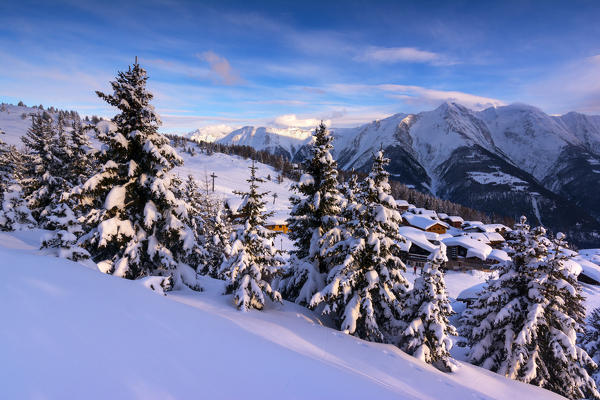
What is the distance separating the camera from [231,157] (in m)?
150

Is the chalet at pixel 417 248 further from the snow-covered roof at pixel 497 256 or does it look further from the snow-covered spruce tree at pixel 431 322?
the snow-covered spruce tree at pixel 431 322

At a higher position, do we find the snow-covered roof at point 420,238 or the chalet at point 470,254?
the snow-covered roof at point 420,238

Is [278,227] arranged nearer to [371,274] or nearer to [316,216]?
[316,216]

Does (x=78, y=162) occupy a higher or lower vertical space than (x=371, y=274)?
higher

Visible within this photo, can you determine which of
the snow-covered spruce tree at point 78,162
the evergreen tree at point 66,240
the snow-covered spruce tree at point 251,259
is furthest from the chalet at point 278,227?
the evergreen tree at point 66,240

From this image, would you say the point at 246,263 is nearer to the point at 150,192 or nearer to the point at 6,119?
the point at 150,192

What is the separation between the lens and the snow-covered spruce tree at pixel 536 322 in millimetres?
12539

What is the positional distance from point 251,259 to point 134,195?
597 cm

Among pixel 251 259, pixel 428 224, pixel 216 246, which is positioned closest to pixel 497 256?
pixel 428 224

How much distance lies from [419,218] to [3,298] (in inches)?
3204

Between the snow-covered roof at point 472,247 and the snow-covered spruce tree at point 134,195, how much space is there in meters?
54.2

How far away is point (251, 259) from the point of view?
1291 cm

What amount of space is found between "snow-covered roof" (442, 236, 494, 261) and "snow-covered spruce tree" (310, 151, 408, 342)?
4593 cm

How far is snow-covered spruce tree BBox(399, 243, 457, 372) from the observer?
11.8m
